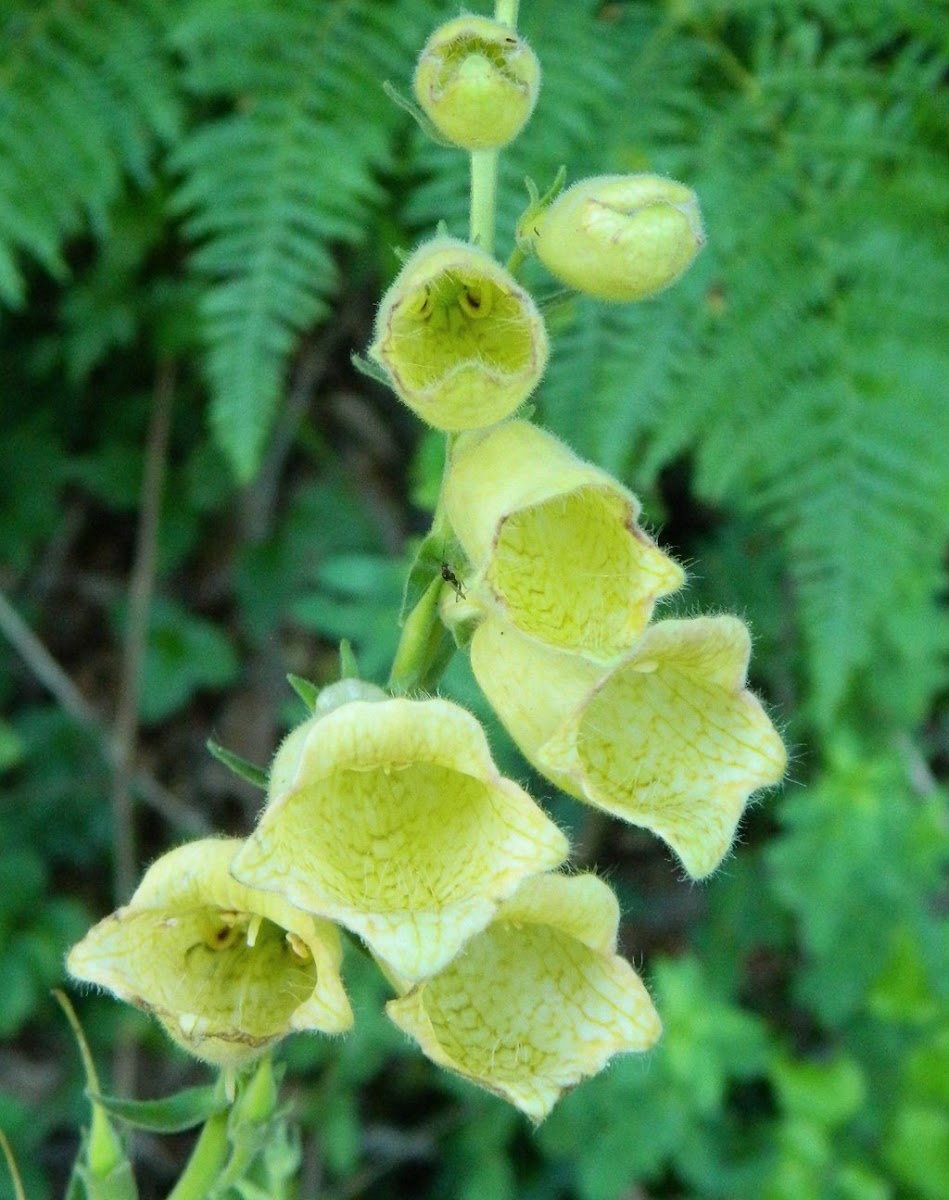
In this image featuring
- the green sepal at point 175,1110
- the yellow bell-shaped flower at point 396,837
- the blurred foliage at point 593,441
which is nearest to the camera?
the yellow bell-shaped flower at point 396,837

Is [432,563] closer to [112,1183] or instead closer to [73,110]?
[112,1183]

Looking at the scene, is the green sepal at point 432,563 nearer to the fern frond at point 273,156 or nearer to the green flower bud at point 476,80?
the green flower bud at point 476,80

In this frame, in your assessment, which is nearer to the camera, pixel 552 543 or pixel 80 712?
pixel 552 543

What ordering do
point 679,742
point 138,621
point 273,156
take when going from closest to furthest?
point 679,742 < point 273,156 < point 138,621

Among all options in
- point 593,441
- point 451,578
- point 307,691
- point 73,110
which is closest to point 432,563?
point 451,578

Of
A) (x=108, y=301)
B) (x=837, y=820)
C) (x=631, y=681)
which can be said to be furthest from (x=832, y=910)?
(x=108, y=301)

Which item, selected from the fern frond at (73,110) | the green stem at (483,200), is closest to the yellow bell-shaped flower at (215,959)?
the green stem at (483,200)
